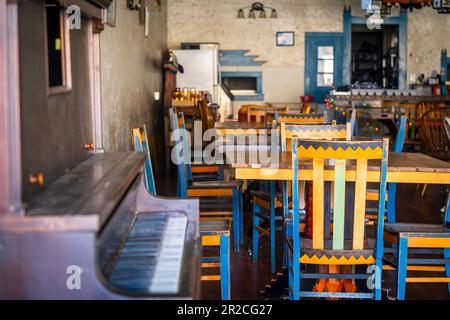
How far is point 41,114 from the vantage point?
69.0 inches

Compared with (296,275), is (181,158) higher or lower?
higher

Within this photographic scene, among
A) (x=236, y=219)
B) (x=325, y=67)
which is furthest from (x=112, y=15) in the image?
(x=325, y=67)

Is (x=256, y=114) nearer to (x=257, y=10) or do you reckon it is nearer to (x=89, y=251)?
(x=257, y=10)

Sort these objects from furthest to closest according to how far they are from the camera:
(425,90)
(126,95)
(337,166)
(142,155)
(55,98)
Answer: (425,90)
(126,95)
(337,166)
(142,155)
(55,98)

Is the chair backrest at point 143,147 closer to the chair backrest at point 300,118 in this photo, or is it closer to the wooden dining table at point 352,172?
the wooden dining table at point 352,172

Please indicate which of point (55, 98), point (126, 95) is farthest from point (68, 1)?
point (126, 95)

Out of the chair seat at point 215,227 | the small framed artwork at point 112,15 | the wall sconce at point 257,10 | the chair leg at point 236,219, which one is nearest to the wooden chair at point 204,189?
the chair leg at point 236,219

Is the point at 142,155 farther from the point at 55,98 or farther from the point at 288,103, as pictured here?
the point at 288,103

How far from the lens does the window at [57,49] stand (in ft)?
6.45

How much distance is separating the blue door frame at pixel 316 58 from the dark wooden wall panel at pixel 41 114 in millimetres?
11288

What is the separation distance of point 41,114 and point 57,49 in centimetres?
37

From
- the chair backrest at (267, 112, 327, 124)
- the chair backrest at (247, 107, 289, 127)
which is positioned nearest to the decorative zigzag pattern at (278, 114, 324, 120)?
the chair backrest at (267, 112, 327, 124)

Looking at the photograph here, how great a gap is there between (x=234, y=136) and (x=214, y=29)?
25.1 ft

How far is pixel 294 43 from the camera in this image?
521 inches
